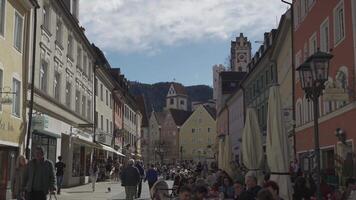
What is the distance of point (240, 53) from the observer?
11125cm

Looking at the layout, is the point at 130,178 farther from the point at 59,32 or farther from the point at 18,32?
the point at 59,32

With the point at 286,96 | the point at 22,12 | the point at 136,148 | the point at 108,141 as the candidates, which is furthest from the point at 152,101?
the point at 22,12

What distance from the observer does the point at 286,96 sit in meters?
35.2

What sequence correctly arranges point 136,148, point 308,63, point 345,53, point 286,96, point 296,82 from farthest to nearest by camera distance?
point 136,148
point 286,96
point 296,82
point 345,53
point 308,63

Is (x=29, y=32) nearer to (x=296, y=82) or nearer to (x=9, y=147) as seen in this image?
(x=9, y=147)

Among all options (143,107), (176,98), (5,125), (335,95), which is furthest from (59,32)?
(176,98)

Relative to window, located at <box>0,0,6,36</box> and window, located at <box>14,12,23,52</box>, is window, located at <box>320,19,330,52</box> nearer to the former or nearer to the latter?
window, located at <box>14,12,23,52</box>

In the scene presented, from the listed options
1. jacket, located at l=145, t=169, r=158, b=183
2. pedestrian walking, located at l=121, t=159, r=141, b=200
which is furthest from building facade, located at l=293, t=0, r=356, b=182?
jacket, located at l=145, t=169, r=158, b=183

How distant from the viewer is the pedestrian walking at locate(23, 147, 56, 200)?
11.5 m

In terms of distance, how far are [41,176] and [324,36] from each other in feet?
53.5

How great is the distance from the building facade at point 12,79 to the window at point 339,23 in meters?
12.3

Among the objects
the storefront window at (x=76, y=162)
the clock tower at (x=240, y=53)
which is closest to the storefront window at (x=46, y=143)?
the storefront window at (x=76, y=162)

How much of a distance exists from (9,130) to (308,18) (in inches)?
589

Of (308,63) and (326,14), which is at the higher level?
(326,14)
